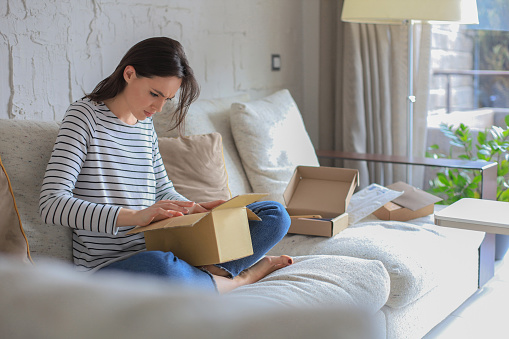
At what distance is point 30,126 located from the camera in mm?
1694

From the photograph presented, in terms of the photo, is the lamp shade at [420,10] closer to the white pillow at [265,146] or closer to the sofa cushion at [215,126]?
the white pillow at [265,146]

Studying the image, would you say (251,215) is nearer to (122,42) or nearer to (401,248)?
(401,248)

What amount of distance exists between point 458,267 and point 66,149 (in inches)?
56.1

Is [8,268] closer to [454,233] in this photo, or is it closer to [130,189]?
[130,189]

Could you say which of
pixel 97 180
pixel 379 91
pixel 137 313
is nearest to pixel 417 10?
pixel 379 91

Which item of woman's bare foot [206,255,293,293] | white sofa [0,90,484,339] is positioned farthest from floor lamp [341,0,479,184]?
woman's bare foot [206,255,293,293]

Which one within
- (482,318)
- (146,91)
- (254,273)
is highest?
(146,91)

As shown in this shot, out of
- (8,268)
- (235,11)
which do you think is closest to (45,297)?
(8,268)

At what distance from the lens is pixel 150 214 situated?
149cm

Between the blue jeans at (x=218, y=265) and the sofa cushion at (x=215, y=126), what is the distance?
553 millimetres

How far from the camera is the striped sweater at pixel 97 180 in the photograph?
59.1 inches

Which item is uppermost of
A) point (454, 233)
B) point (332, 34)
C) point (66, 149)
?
point (332, 34)

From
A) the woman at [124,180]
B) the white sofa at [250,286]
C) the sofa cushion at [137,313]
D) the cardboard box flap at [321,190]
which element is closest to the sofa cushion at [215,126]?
the white sofa at [250,286]

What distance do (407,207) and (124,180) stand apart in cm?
117
